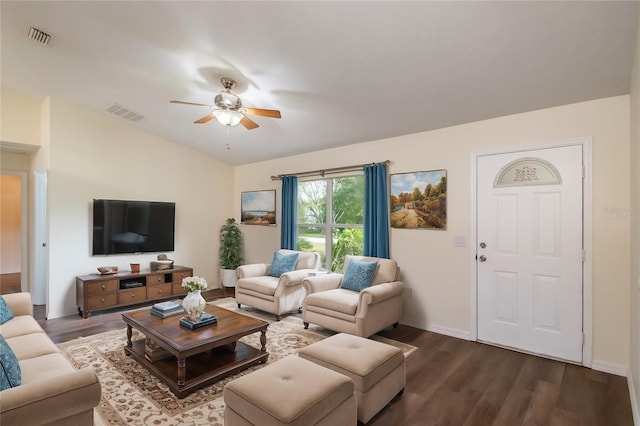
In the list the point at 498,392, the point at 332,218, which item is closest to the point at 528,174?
the point at 498,392

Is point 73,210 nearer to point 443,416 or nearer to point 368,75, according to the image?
point 368,75

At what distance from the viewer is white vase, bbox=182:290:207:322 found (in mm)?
2912

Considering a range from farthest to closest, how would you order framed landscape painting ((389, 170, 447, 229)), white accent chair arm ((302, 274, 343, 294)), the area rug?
white accent chair arm ((302, 274, 343, 294)) → framed landscape painting ((389, 170, 447, 229)) → the area rug

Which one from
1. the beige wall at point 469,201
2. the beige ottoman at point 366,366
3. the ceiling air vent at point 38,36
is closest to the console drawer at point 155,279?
the beige wall at point 469,201

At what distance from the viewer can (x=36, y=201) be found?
5.10 m

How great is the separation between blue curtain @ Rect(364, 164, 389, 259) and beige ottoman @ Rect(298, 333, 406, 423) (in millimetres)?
1992

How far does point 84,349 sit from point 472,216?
→ 175 inches

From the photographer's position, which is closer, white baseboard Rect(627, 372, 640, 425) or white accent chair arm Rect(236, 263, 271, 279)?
white baseboard Rect(627, 372, 640, 425)

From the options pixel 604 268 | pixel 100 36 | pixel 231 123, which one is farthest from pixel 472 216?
pixel 100 36

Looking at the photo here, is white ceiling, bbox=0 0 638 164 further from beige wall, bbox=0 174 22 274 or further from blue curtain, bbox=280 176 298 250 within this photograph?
beige wall, bbox=0 174 22 274

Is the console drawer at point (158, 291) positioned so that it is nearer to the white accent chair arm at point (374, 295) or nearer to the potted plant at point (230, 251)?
the potted plant at point (230, 251)

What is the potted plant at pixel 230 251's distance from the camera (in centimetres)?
614

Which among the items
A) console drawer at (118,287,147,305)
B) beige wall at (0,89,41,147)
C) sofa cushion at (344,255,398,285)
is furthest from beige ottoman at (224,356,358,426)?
beige wall at (0,89,41,147)

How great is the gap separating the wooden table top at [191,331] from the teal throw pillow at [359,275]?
142cm
